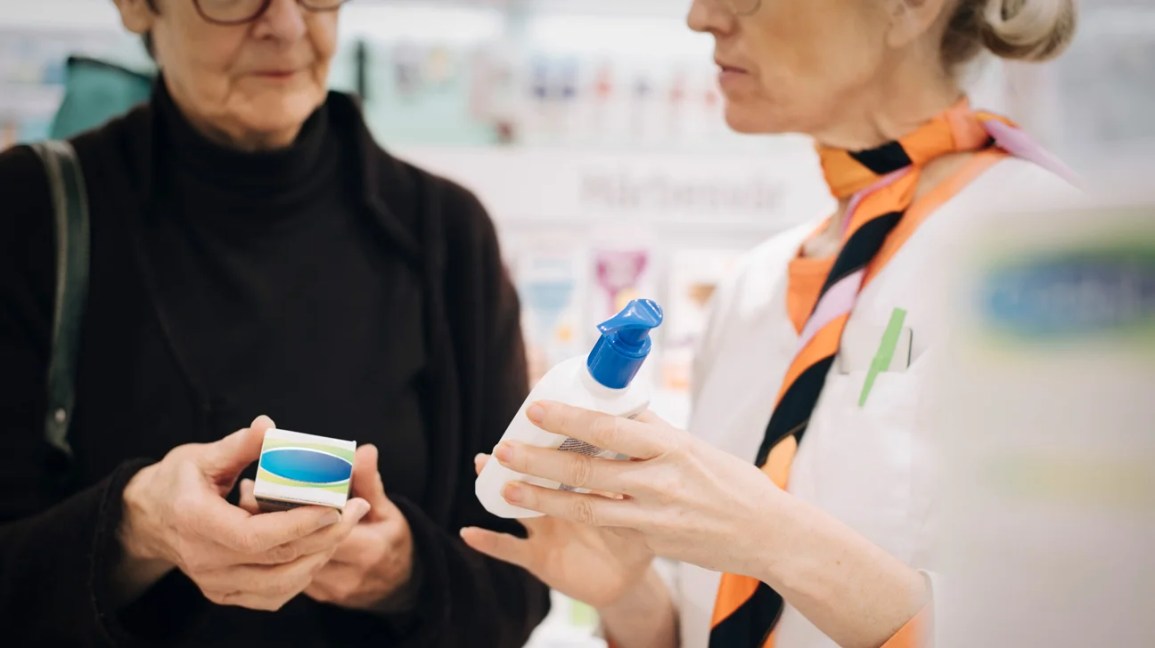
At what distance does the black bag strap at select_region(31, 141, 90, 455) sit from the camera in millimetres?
1003

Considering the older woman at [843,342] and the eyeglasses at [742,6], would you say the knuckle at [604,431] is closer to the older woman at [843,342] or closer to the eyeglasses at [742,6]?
the older woman at [843,342]

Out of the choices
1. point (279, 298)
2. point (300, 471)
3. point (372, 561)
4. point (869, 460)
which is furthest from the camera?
point (279, 298)

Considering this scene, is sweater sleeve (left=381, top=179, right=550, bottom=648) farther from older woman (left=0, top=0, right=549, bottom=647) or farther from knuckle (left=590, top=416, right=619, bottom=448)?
knuckle (left=590, top=416, right=619, bottom=448)

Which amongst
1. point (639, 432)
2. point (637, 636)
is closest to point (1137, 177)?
point (639, 432)

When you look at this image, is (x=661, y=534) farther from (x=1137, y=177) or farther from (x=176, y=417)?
(x=176, y=417)

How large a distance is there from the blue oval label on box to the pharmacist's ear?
591 millimetres

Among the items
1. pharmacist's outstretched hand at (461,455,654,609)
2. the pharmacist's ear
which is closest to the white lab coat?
pharmacist's outstretched hand at (461,455,654,609)

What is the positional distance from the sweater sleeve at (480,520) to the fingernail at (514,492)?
374 millimetres

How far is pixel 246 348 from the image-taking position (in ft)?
3.48

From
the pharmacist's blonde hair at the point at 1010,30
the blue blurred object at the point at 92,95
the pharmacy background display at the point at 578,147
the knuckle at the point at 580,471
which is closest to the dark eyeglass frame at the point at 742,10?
the pharmacist's blonde hair at the point at 1010,30

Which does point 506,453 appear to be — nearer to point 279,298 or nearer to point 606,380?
point 606,380

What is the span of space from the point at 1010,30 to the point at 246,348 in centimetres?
93

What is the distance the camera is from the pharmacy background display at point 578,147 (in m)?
1.85

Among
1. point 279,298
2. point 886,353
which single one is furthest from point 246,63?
point 886,353
